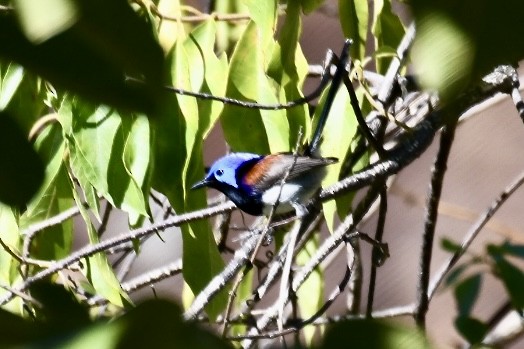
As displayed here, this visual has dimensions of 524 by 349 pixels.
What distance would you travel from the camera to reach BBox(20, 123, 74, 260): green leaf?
5.49 feet

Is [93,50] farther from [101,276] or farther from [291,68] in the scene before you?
[101,276]

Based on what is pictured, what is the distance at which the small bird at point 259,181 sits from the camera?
217 cm

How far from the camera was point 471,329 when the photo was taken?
4.14 feet

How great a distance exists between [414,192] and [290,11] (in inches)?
56.3

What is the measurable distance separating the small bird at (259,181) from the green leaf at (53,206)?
1.34ft

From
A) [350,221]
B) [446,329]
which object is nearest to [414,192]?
[446,329]

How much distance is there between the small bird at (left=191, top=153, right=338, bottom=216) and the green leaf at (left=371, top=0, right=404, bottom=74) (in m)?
0.46

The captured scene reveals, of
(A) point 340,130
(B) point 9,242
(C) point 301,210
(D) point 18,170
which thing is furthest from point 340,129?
(D) point 18,170

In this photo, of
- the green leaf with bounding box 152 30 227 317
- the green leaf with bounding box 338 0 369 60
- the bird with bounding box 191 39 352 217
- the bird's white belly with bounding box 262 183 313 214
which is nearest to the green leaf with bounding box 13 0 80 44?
the green leaf with bounding box 152 30 227 317

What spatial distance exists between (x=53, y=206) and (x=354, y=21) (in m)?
0.85

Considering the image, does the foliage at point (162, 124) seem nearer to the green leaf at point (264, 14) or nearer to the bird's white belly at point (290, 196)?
the green leaf at point (264, 14)

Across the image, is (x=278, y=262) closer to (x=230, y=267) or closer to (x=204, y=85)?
(x=230, y=267)

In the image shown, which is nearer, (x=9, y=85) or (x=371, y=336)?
(x=371, y=336)

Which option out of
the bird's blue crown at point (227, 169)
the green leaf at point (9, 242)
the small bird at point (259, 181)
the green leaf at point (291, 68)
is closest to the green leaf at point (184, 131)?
the green leaf at point (291, 68)
